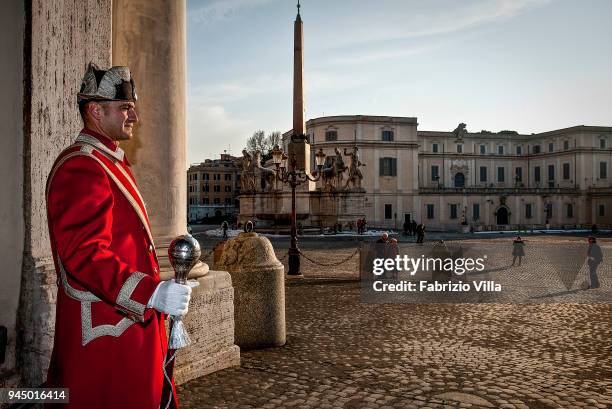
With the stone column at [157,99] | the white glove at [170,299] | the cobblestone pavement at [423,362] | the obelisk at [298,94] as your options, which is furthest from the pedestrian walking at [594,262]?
the obelisk at [298,94]

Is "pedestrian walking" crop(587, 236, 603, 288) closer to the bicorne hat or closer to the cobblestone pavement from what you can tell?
the cobblestone pavement

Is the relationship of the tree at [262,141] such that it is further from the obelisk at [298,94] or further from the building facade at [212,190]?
the obelisk at [298,94]

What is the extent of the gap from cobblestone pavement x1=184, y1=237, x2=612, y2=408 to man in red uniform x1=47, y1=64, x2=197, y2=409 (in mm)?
2118

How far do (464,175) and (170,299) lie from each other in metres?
65.0

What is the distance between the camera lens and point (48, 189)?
2025mm

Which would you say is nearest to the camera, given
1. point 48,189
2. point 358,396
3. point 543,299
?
point 48,189

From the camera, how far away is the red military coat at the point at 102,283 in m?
1.90

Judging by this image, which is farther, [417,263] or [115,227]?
[417,263]

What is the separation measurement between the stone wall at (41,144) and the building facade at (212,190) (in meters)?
86.2

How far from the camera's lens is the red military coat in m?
1.90

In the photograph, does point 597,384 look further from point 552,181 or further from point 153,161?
point 552,181

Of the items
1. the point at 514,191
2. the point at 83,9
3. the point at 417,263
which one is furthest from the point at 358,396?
the point at 514,191

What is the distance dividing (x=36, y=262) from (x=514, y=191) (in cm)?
5943

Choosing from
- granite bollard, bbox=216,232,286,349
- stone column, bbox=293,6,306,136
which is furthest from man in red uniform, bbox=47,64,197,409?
stone column, bbox=293,6,306,136
